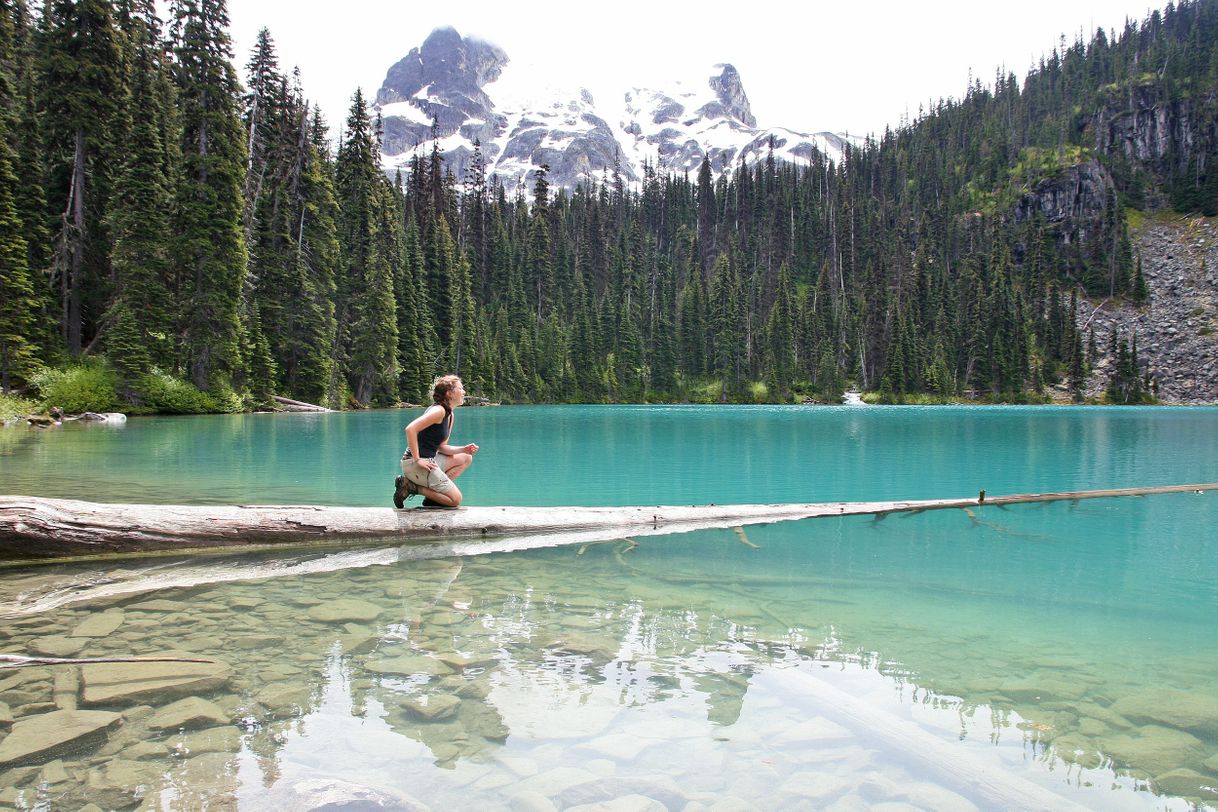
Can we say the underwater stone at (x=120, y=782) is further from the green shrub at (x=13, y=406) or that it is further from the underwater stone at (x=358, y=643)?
the green shrub at (x=13, y=406)

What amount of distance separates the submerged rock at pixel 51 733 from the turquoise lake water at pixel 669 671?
0.10 m

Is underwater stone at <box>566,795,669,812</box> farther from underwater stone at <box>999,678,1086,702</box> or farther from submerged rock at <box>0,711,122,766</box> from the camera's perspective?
underwater stone at <box>999,678,1086,702</box>

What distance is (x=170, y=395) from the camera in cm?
3850

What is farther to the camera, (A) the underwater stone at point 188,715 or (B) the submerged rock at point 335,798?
(A) the underwater stone at point 188,715

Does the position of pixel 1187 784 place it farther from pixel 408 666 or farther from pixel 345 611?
pixel 345 611

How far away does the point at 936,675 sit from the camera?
554cm

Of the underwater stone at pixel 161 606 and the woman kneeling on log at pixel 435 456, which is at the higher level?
the woman kneeling on log at pixel 435 456

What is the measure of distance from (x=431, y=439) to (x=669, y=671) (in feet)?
16.7

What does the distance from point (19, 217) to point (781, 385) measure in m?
85.7

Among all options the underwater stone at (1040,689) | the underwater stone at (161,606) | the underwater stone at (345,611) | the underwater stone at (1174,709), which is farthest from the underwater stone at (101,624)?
the underwater stone at (1174,709)

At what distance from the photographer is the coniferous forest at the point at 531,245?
122ft

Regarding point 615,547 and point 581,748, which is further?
point 615,547

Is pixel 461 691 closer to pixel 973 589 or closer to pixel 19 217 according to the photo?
pixel 973 589

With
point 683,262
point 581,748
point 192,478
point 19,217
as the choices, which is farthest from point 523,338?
point 581,748
